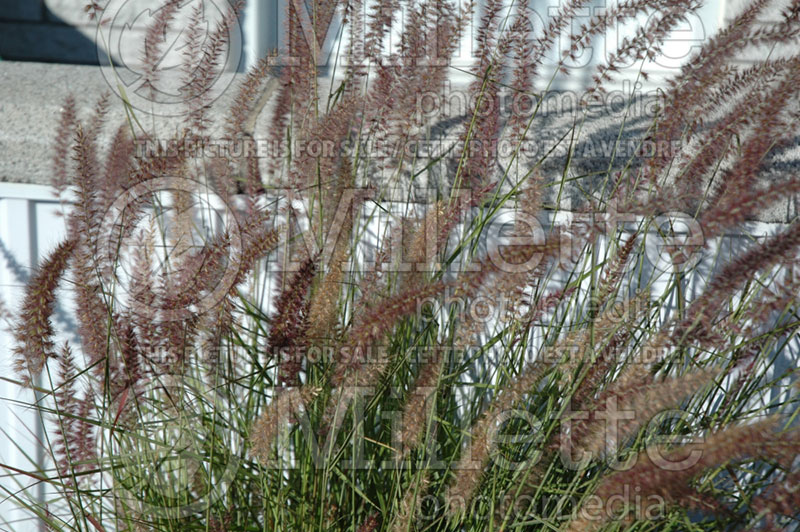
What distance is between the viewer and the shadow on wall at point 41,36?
167 centimetres

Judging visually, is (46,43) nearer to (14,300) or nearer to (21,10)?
(21,10)

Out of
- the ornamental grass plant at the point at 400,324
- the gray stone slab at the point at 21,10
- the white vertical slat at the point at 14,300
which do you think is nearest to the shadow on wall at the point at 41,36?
the gray stone slab at the point at 21,10

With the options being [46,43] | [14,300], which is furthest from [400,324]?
[46,43]

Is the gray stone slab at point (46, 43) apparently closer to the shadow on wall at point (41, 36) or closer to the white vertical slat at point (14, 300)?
the shadow on wall at point (41, 36)

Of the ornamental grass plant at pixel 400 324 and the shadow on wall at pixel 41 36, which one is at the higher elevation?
the shadow on wall at pixel 41 36

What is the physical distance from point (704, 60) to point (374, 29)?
0.41 m

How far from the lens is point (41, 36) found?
1.68 meters

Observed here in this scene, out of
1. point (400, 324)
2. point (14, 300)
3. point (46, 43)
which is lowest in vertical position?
point (14, 300)

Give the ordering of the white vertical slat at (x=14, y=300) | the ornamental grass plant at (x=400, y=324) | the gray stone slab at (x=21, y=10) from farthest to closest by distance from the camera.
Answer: the gray stone slab at (x=21, y=10), the white vertical slat at (x=14, y=300), the ornamental grass plant at (x=400, y=324)

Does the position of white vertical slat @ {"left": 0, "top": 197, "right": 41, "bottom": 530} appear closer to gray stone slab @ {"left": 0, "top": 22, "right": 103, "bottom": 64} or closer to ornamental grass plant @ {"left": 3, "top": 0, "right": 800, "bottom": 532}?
ornamental grass plant @ {"left": 3, "top": 0, "right": 800, "bottom": 532}

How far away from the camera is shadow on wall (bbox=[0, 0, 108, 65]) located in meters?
1.67

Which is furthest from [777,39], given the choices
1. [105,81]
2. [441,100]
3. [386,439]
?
[105,81]

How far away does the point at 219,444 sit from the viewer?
0.87 meters

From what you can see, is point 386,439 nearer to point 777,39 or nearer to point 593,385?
point 593,385
